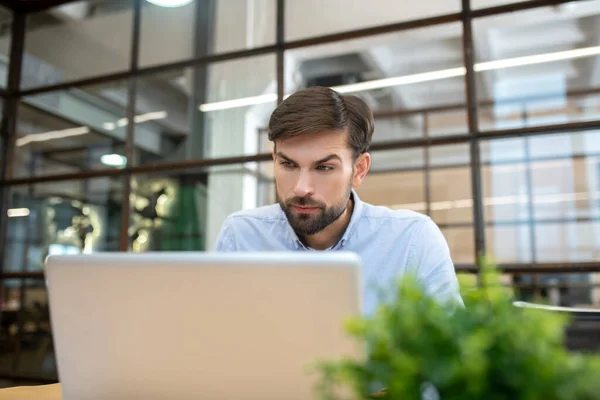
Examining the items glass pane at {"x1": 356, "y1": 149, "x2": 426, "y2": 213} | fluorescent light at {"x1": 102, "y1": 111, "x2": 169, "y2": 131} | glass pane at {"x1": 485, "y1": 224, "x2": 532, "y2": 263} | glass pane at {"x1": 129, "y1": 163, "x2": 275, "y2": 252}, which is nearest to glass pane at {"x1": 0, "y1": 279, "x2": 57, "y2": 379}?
glass pane at {"x1": 129, "y1": 163, "x2": 275, "y2": 252}

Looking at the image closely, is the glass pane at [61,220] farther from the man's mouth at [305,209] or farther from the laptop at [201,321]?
the laptop at [201,321]

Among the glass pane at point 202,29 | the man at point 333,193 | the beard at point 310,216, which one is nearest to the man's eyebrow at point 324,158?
the man at point 333,193

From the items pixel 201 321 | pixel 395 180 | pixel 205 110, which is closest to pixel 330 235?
pixel 201 321

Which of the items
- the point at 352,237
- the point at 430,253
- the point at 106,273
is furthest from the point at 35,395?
the point at 430,253

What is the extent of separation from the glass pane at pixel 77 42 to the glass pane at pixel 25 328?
1.30 metres

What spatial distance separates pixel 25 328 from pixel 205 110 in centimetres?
182

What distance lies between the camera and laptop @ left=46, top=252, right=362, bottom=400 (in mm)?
607

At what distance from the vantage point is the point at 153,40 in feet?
10.4

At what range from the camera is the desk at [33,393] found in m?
1.09

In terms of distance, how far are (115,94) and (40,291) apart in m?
1.28

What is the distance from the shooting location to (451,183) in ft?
8.53

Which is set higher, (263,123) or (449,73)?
(449,73)

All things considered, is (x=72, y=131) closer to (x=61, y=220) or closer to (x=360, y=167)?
(x=61, y=220)

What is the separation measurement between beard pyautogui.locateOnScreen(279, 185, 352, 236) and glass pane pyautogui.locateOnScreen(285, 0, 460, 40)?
137 cm
